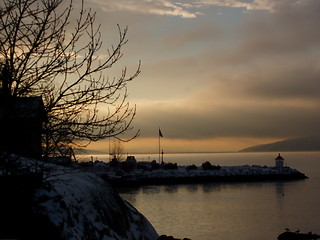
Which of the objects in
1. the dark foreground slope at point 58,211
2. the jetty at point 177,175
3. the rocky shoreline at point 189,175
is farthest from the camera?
the rocky shoreline at point 189,175

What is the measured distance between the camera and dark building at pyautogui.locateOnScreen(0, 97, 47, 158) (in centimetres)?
895


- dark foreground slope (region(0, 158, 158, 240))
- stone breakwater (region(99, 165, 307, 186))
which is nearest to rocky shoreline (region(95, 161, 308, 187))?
stone breakwater (region(99, 165, 307, 186))

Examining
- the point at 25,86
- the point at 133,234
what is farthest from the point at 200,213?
the point at 25,86

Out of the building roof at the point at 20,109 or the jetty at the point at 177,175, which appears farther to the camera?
the jetty at the point at 177,175

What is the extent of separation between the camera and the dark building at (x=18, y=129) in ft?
29.4

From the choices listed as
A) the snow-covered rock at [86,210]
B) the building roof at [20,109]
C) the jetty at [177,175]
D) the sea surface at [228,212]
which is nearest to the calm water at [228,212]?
the sea surface at [228,212]

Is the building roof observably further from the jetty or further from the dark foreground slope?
the jetty

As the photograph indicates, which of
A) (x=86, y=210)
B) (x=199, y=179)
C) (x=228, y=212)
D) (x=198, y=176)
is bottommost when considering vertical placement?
(x=228, y=212)

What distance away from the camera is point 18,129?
9234mm

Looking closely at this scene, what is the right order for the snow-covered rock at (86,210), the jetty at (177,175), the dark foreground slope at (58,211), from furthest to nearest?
the jetty at (177,175)
the snow-covered rock at (86,210)
the dark foreground slope at (58,211)

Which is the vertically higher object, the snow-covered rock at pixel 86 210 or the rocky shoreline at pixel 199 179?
the snow-covered rock at pixel 86 210

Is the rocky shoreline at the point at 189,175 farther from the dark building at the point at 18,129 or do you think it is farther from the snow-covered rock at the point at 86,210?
the dark building at the point at 18,129


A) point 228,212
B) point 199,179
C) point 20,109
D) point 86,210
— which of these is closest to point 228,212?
point 228,212

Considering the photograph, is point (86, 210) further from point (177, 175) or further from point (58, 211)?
point (177, 175)
